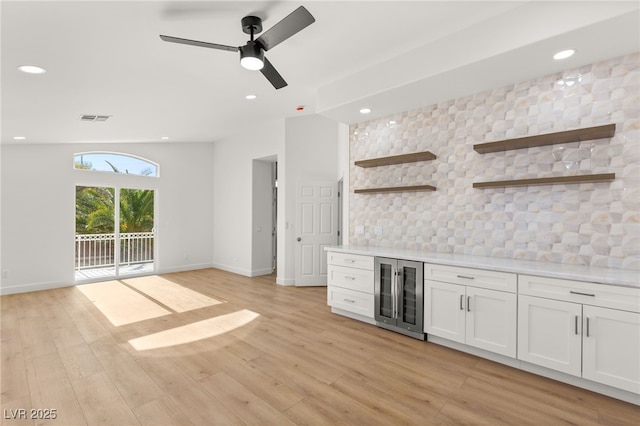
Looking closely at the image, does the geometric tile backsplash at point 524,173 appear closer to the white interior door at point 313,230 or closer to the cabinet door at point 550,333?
the cabinet door at point 550,333

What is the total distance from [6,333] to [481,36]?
594 centimetres

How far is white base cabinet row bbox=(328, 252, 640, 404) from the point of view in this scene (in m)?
2.20

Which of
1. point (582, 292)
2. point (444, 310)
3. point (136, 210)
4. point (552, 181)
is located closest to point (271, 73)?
point (552, 181)

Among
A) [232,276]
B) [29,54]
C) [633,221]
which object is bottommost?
[232,276]

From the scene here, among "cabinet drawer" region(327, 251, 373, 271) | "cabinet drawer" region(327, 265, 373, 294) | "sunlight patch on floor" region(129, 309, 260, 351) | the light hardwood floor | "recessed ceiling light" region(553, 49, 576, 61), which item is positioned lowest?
"sunlight patch on floor" region(129, 309, 260, 351)

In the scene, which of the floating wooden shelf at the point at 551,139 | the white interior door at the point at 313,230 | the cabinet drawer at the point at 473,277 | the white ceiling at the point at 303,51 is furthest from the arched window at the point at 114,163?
the floating wooden shelf at the point at 551,139

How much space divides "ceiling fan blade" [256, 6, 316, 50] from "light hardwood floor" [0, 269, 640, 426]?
8.87 feet

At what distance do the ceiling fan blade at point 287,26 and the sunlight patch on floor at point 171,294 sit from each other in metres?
3.76

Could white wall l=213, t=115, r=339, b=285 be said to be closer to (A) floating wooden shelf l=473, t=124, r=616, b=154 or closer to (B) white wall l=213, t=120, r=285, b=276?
(B) white wall l=213, t=120, r=285, b=276

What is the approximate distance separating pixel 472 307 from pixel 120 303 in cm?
495

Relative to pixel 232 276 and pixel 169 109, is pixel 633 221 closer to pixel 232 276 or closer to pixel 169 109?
pixel 169 109

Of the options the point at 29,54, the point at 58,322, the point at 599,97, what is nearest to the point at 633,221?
the point at 599,97

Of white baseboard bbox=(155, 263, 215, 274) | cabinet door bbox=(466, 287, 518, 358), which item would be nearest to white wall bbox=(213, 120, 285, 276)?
white baseboard bbox=(155, 263, 215, 274)

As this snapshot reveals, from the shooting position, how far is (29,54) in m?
2.53
